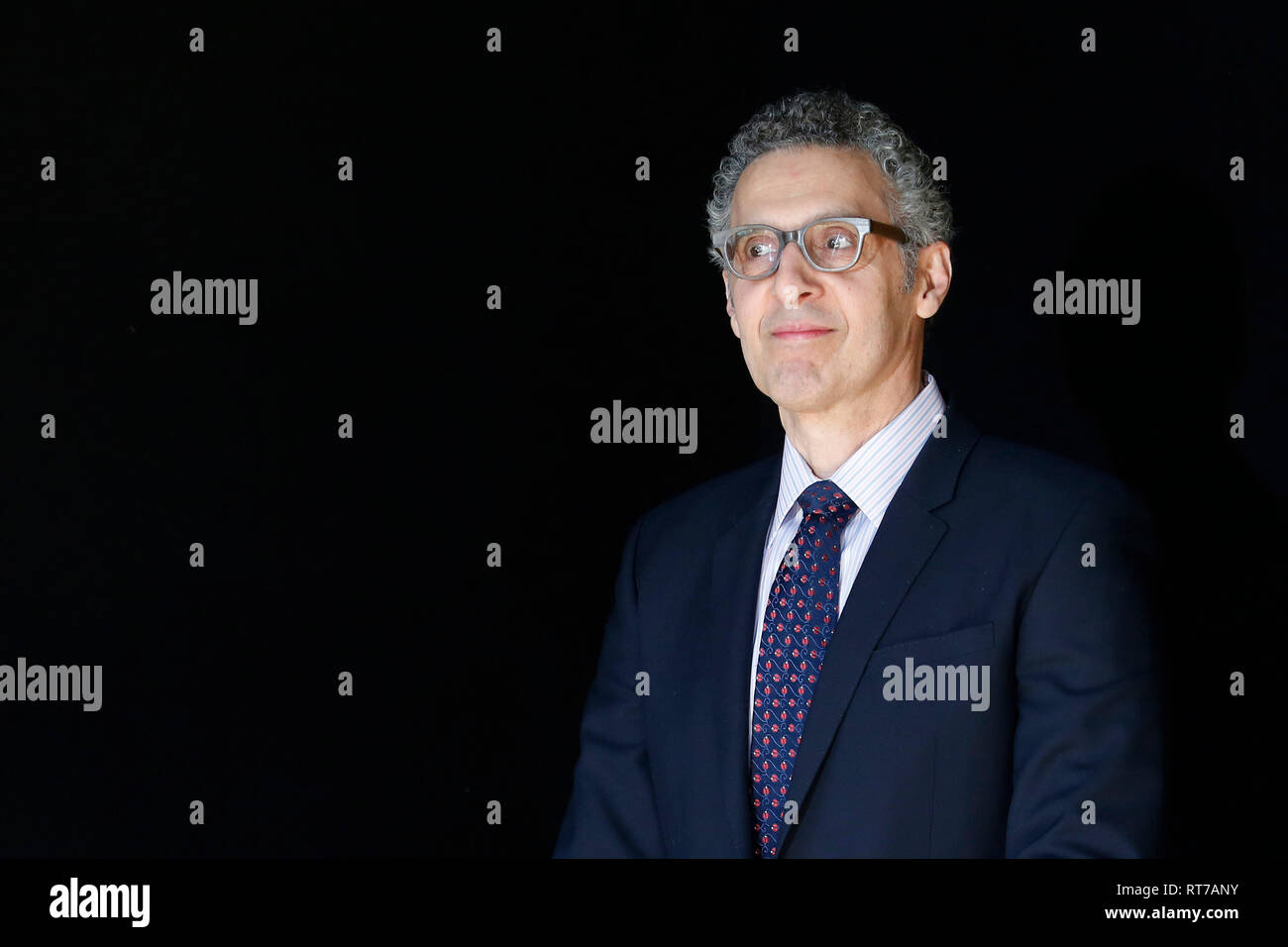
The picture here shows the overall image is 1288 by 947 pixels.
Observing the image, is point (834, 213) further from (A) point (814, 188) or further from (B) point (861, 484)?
(B) point (861, 484)

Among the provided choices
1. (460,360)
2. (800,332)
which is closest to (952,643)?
(800,332)

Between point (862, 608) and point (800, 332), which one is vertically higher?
point (800, 332)

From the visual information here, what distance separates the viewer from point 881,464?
215 cm

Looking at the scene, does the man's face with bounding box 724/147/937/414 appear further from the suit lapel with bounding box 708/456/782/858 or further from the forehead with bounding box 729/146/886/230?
the suit lapel with bounding box 708/456/782/858

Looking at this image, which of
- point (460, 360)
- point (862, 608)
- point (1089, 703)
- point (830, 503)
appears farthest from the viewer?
point (460, 360)

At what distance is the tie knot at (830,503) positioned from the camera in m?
2.14

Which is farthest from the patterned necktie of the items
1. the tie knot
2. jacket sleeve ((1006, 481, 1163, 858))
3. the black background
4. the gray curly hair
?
the black background

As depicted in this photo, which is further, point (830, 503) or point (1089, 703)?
point (830, 503)

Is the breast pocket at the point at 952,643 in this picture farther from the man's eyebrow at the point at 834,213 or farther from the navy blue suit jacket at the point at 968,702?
the man's eyebrow at the point at 834,213

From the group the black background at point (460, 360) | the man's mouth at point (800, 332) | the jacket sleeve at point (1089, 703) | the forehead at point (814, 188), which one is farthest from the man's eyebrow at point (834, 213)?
the black background at point (460, 360)

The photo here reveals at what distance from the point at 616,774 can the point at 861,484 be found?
23.9 inches

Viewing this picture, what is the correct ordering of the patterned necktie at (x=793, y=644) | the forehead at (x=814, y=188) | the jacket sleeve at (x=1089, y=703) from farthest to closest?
the forehead at (x=814, y=188), the patterned necktie at (x=793, y=644), the jacket sleeve at (x=1089, y=703)

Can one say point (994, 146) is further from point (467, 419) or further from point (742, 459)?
point (467, 419)

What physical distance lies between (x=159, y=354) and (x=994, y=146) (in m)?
1.71
